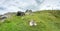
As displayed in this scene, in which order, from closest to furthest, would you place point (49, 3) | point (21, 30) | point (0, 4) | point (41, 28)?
point (21, 30) < point (41, 28) < point (0, 4) < point (49, 3)

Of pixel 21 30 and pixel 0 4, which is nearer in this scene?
pixel 21 30

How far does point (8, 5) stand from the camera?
83.4 meters

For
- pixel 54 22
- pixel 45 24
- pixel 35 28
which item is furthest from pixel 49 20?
pixel 35 28

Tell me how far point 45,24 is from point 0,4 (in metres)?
49.1

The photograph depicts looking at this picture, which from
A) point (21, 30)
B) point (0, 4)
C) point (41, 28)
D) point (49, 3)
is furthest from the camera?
point (49, 3)

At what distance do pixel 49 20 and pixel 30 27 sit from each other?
21.3 feet

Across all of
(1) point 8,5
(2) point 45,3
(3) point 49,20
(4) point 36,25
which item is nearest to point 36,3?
(2) point 45,3

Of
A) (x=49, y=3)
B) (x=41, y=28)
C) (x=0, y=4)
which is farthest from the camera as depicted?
(x=49, y=3)

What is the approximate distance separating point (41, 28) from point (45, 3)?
5288cm

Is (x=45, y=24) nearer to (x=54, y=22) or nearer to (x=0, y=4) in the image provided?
(x=54, y=22)

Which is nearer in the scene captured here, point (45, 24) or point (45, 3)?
point (45, 24)

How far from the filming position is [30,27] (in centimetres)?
2864

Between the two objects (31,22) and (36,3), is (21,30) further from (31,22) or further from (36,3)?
(36,3)

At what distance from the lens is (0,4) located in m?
77.9
